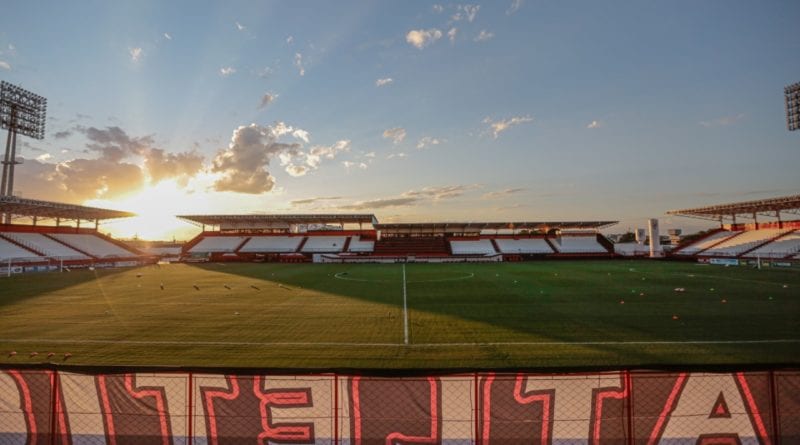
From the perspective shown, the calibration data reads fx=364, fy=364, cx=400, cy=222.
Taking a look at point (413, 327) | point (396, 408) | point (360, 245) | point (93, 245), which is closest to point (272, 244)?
point (360, 245)

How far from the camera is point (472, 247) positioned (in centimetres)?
6444

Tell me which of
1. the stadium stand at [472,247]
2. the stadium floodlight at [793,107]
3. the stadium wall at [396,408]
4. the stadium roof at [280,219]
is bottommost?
the stadium wall at [396,408]

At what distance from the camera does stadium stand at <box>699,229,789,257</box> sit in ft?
150

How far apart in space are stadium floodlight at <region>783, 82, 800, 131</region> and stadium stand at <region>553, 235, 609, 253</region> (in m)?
26.4

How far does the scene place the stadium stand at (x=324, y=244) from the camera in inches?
2448

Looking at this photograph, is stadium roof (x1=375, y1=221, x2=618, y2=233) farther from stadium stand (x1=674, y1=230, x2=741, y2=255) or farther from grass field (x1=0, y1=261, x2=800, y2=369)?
grass field (x1=0, y1=261, x2=800, y2=369)

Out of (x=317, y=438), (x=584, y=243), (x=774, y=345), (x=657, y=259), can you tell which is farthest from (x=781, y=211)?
(x=317, y=438)

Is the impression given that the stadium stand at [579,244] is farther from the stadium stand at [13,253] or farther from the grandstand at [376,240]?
the stadium stand at [13,253]

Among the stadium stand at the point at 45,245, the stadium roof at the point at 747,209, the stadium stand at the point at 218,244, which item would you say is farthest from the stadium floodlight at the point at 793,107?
the stadium stand at the point at 45,245

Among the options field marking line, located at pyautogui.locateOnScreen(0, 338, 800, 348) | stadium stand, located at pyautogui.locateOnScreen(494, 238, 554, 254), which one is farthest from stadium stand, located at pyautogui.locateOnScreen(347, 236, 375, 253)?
field marking line, located at pyautogui.locateOnScreen(0, 338, 800, 348)

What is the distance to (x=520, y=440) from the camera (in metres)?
4.50

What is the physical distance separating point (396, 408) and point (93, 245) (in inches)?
2643

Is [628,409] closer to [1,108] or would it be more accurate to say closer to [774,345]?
[774,345]

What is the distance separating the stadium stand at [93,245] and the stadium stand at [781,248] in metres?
82.2
